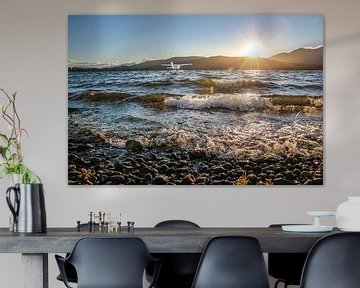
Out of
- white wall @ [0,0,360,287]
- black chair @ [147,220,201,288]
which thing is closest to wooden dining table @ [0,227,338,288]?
black chair @ [147,220,201,288]

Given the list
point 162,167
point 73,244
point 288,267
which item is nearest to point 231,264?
point 73,244

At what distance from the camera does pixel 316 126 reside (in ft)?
19.8

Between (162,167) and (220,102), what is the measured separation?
2.30 ft

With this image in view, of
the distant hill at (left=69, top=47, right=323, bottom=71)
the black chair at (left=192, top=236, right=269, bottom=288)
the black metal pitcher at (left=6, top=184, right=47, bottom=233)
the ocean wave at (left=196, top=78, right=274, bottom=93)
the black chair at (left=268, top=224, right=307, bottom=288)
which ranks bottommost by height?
the black chair at (left=268, top=224, right=307, bottom=288)

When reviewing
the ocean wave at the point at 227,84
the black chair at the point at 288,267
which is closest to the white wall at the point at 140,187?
the ocean wave at the point at 227,84

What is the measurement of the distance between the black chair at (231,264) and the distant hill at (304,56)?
2.68m

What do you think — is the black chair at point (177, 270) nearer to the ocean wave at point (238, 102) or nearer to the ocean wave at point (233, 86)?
the ocean wave at point (238, 102)

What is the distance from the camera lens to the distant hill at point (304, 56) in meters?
6.07

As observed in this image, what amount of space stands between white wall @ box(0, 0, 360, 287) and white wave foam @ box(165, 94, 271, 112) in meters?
0.60

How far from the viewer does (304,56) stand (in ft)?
19.9

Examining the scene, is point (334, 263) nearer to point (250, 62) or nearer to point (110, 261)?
point (110, 261)

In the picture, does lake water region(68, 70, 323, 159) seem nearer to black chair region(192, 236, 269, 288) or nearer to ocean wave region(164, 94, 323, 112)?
ocean wave region(164, 94, 323, 112)

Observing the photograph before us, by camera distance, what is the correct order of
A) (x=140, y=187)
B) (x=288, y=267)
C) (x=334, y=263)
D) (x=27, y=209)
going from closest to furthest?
(x=334, y=263) → (x=27, y=209) → (x=288, y=267) → (x=140, y=187)

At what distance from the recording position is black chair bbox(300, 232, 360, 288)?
3.58 meters
